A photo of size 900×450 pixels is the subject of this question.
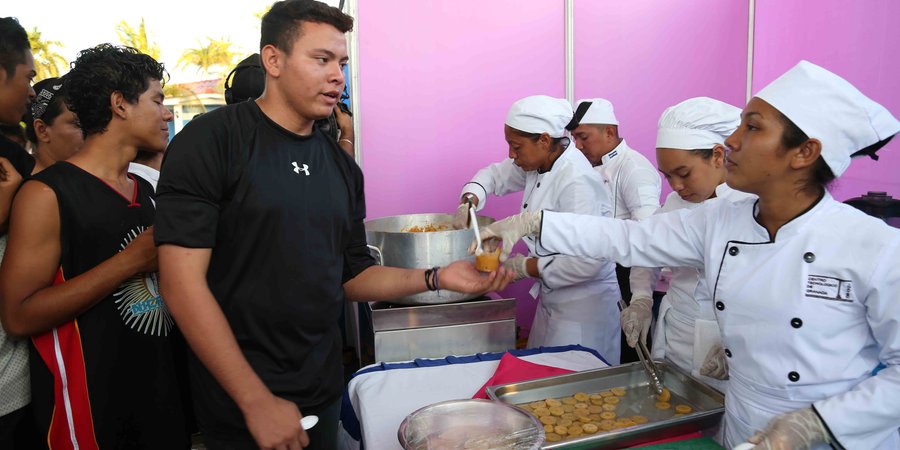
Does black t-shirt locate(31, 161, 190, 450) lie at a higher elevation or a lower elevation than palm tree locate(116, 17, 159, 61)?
lower

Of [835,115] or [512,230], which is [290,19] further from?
[835,115]

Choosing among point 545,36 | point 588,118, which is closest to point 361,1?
point 545,36

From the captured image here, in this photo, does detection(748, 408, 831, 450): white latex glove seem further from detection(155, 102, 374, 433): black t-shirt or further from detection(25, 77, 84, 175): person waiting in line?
detection(25, 77, 84, 175): person waiting in line

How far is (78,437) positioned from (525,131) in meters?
1.99

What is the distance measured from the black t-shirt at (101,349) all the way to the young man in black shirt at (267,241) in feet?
1.06

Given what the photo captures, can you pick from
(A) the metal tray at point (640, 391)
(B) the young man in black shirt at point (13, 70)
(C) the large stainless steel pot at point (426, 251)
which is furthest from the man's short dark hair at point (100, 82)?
(A) the metal tray at point (640, 391)

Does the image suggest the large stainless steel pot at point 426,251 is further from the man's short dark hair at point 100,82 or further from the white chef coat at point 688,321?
the man's short dark hair at point 100,82

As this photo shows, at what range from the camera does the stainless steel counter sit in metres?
2.16

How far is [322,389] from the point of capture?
1441 mm

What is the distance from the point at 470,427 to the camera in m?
1.28

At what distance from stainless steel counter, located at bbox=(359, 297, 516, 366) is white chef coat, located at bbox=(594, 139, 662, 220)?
1264mm

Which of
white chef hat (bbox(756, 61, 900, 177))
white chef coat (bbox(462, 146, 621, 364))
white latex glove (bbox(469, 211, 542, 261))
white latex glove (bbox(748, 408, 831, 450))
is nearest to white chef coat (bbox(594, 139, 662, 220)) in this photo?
white chef coat (bbox(462, 146, 621, 364))

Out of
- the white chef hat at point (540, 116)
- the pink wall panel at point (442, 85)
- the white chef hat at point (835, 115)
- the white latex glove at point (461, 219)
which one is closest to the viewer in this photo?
the white chef hat at point (835, 115)

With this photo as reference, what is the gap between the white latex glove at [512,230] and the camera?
1688 mm
